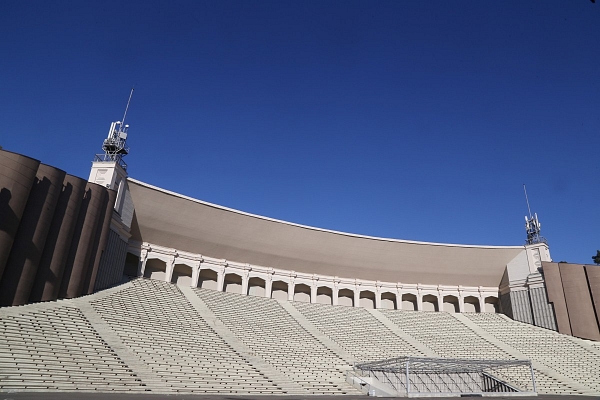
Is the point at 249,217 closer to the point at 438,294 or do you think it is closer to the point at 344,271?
the point at 344,271

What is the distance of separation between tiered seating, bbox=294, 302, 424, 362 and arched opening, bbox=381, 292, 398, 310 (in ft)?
18.6

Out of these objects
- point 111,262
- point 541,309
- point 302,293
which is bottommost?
point 541,309

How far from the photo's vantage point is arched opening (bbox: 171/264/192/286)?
3950 centimetres

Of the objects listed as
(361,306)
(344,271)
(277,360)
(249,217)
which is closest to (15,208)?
(277,360)

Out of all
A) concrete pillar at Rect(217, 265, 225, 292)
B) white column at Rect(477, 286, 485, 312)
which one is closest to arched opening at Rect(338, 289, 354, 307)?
concrete pillar at Rect(217, 265, 225, 292)

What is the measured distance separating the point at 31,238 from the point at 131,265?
17735 millimetres

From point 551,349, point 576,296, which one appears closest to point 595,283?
point 576,296

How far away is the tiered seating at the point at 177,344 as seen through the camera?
61.5ft

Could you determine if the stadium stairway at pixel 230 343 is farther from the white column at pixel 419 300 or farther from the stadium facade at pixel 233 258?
the white column at pixel 419 300

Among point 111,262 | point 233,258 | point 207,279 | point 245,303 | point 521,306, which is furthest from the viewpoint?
point 521,306

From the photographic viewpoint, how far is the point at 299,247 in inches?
1613

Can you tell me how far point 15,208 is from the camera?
66.9 ft

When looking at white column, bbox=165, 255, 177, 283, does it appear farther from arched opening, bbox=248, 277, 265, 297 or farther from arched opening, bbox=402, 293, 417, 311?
arched opening, bbox=402, 293, 417, 311

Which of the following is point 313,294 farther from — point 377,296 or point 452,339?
point 452,339
